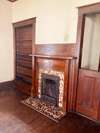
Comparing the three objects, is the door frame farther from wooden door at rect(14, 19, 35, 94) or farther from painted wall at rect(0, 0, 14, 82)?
painted wall at rect(0, 0, 14, 82)

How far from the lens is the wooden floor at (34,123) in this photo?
7.34 feet

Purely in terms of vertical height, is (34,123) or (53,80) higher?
(53,80)

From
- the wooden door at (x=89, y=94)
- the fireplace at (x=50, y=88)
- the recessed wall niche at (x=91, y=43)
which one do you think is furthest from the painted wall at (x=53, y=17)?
the fireplace at (x=50, y=88)

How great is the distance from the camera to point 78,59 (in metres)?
2.65

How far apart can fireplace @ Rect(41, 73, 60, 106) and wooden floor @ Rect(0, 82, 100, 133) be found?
54cm

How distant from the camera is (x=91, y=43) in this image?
2.85 meters

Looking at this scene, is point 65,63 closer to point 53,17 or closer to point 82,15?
point 82,15

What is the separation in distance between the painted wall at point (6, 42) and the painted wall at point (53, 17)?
613 mm

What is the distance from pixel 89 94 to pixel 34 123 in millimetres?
1214

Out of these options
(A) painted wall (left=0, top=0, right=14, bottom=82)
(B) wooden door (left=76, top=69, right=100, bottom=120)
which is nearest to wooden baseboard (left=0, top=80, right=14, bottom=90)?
(A) painted wall (left=0, top=0, right=14, bottom=82)

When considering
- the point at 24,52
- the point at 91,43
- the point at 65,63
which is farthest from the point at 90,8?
the point at 24,52

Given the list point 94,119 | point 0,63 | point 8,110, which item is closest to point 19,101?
point 8,110

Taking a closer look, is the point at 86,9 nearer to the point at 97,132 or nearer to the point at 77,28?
the point at 77,28

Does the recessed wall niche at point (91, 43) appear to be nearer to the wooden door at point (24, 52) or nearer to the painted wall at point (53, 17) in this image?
the painted wall at point (53, 17)
